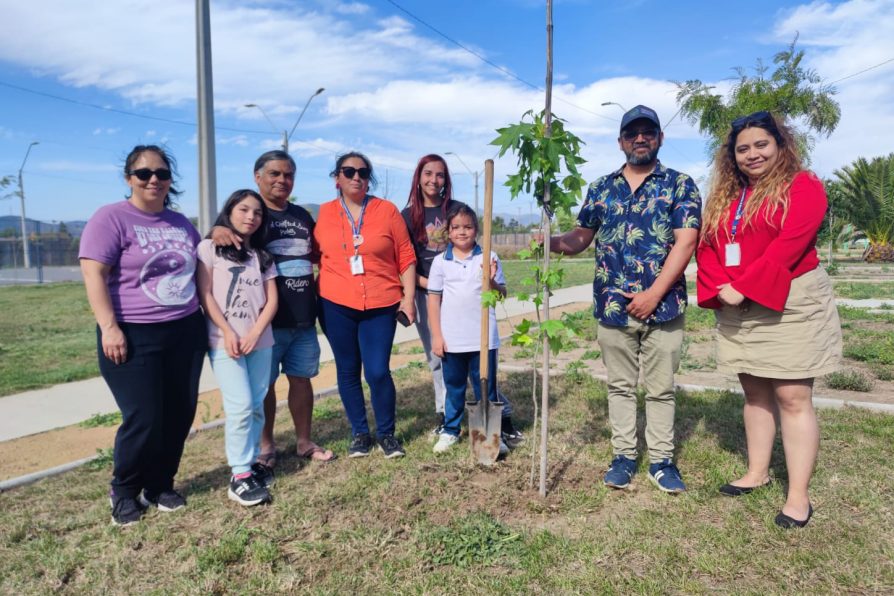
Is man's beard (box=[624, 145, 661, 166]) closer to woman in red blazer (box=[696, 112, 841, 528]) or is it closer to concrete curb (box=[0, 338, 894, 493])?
woman in red blazer (box=[696, 112, 841, 528])

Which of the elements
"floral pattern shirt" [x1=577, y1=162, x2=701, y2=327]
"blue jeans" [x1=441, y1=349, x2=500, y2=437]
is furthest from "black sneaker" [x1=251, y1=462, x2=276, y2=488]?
"floral pattern shirt" [x1=577, y1=162, x2=701, y2=327]

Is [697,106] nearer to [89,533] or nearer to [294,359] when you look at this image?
[294,359]

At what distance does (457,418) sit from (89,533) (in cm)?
218

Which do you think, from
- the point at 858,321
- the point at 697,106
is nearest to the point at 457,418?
the point at 858,321

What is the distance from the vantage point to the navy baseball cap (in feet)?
10.3

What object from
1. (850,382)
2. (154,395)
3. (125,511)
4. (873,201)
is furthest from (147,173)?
(873,201)

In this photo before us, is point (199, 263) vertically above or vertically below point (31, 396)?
above

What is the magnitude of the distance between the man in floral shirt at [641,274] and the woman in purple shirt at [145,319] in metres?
2.03

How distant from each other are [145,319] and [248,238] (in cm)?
72

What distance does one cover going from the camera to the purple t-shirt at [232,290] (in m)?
3.35

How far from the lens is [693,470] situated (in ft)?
11.9

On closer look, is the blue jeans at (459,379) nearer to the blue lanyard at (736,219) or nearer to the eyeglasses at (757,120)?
the blue lanyard at (736,219)

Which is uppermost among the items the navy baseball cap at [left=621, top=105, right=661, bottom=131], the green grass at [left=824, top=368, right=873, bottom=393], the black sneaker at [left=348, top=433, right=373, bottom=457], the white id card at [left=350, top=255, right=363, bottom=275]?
the navy baseball cap at [left=621, top=105, right=661, bottom=131]

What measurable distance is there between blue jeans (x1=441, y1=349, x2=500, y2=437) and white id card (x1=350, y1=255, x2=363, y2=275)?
787 millimetres
